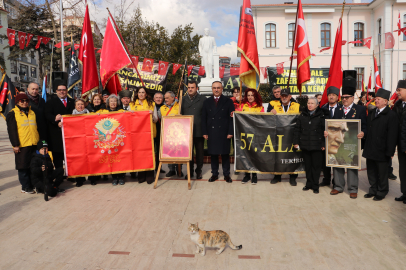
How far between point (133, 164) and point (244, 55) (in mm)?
3224

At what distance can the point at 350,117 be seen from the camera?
5.48 meters

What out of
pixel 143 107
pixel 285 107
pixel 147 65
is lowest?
pixel 285 107

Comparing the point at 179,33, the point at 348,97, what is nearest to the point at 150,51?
the point at 179,33

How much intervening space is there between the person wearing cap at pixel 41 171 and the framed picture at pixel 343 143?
5.05 metres

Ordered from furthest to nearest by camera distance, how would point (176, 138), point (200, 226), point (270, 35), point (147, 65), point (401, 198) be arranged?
1. point (270, 35)
2. point (147, 65)
3. point (176, 138)
4. point (401, 198)
5. point (200, 226)

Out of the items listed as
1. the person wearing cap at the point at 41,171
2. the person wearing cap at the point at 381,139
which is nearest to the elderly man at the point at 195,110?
the person wearing cap at the point at 41,171

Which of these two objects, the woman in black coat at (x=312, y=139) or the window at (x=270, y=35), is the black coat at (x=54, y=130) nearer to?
the woman in black coat at (x=312, y=139)

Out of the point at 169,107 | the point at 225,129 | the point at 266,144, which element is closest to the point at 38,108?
the point at 169,107

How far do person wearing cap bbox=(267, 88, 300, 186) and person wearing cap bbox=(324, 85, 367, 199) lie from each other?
83 cm

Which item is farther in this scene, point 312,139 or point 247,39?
point 247,39

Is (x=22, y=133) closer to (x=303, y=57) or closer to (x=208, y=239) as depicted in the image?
(x=208, y=239)

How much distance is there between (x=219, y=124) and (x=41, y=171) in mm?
3508

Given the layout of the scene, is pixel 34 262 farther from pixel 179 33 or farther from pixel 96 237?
pixel 179 33

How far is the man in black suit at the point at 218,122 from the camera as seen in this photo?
6.18 m
